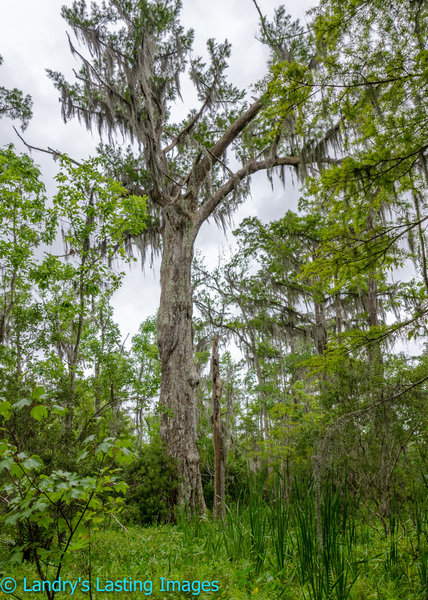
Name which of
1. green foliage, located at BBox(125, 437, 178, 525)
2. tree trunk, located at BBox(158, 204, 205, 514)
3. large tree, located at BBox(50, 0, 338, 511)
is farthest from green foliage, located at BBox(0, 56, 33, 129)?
green foliage, located at BBox(125, 437, 178, 525)

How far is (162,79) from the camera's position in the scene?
10039 mm

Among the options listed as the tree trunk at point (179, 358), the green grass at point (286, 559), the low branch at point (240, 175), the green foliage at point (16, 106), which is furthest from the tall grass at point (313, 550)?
the green foliage at point (16, 106)

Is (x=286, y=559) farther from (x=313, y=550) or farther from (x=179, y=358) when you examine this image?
(x=179, y=358)

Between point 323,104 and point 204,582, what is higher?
point 323,104

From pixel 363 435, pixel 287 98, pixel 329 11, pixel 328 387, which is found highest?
pixel 329 11

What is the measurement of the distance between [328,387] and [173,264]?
15.0 ft

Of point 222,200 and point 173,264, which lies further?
point 222,200

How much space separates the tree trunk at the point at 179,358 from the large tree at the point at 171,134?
0.07 ft

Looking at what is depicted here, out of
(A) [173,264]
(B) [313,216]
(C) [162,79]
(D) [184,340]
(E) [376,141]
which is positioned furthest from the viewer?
(B) [313,216]

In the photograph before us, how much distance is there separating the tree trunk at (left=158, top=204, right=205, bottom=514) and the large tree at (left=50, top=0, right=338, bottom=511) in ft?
0.07

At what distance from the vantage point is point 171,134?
440 inches

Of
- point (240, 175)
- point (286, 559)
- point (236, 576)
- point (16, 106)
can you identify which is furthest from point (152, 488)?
point (16, 106)

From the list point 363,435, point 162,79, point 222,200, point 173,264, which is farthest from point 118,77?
point 363,435

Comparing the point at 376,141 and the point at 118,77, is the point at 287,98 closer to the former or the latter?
the point at 376,141
